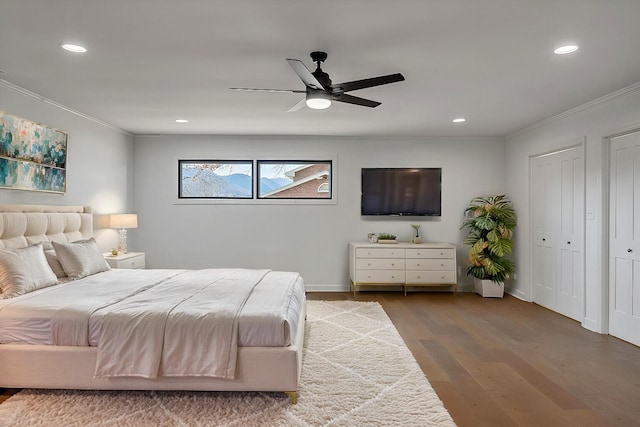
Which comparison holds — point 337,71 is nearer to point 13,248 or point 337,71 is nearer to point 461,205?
point 13,248

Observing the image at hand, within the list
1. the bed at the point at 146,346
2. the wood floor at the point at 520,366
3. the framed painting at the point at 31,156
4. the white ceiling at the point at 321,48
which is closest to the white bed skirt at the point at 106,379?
the bed at the point at 146,346

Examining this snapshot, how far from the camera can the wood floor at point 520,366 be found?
100.0 inches

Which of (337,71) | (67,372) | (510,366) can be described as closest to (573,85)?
(337,71)

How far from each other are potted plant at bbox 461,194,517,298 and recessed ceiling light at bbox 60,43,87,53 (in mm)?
5300

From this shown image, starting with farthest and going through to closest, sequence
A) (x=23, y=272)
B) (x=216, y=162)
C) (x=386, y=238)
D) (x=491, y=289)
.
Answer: (x=216, y=162)
(x=386, y=238)
(x=491, y=289)
(x=23, y=272)

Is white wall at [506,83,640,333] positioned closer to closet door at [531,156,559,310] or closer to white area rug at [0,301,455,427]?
closet door at [531,156,559,310]

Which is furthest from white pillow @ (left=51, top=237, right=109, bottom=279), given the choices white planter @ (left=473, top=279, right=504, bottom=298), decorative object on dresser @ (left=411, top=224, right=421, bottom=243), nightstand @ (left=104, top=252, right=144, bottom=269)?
white planter @ (left=473, top=279, right=504, bottom=298)

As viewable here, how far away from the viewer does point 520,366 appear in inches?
130

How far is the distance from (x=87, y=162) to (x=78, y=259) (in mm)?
1789

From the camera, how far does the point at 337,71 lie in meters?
3.45

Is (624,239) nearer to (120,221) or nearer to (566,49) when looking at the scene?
(566,49)

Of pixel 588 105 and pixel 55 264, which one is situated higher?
pixel 588 105

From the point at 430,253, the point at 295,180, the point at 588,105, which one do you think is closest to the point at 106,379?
the point at 295,180

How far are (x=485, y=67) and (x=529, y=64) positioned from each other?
0.34 meters
